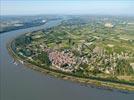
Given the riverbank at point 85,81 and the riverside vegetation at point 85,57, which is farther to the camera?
the riverside vegetation at point 85,57

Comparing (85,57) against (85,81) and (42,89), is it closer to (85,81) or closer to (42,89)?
(85,81)

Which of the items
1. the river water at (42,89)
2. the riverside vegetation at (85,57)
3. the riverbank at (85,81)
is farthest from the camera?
the riverside vegetation at (85,57)

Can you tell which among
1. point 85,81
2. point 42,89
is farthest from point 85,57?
point 42,89

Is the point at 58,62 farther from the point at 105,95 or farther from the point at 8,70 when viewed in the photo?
the point at 105,95

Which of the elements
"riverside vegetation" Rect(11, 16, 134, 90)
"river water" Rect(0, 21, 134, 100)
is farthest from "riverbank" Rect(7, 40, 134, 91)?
"river water" Rect(0, 21, 134, 100)

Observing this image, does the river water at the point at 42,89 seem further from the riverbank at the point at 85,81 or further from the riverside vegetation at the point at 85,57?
the riverside vegetation at the point at 85,57

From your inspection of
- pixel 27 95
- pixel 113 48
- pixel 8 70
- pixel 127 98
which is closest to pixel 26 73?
pixel 8 70

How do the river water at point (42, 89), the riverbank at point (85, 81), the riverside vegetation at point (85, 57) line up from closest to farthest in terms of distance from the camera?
the river water at point (42, 89), the riverbank at point (85, 81), the riverside vegetation at point (85, 57)

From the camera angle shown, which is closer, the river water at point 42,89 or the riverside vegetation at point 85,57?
the river water at point 42,89

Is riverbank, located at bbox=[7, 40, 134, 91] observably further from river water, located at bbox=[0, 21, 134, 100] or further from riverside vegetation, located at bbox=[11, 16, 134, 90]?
river water, located at bbox=[0, 21, 134, 100]

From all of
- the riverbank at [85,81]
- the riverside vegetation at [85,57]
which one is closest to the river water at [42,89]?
the riverbank at [85,81]

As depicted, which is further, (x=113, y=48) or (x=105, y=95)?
(x=113, y=48)
